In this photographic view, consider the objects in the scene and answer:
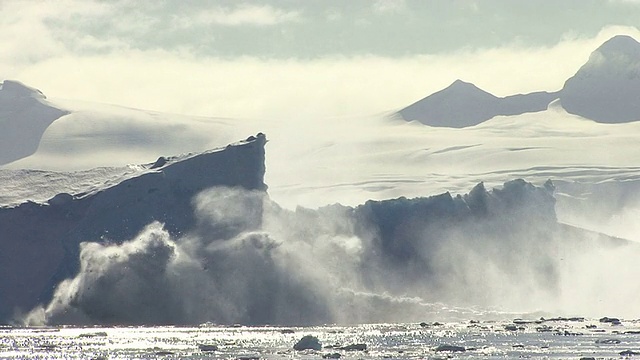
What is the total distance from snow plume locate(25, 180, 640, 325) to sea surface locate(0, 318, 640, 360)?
268 centimetres

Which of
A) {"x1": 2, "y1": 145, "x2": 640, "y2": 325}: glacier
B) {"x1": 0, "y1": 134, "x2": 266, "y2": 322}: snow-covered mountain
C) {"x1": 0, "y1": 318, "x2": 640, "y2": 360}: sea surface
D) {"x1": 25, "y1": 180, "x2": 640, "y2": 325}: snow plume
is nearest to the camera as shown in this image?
{"x1": 0, "y1": 318, "x2": 640, "y2": 360}: sea surface

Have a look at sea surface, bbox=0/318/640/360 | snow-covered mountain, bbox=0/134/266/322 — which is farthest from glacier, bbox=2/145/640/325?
sea surface, bbox=0/318/640/360

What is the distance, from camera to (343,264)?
16312cm

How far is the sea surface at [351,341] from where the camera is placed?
117 m

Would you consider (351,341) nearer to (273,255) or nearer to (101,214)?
(273,255)

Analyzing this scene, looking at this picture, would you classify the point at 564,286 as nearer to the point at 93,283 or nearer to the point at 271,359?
the point at 93,283

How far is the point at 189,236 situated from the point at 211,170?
351 inches

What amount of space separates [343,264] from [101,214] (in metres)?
28.5

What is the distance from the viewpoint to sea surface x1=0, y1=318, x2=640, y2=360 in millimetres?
116750

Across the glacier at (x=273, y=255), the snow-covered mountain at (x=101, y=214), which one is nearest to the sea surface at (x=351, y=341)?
the glacier at (x=273, y=255)

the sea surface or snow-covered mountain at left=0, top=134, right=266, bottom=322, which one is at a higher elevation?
snow-covered mountain at left=0, top=134, right=266, bottom=322

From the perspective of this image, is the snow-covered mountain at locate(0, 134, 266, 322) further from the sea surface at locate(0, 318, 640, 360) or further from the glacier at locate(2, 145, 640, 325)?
the sea surface at locate(0, 318, 640, 360)

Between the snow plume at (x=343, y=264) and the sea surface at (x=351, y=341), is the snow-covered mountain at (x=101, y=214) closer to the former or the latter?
the snow plume at (x=343, y=264)

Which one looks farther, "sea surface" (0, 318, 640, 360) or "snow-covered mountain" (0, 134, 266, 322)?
"snow-covered mountain" (0, 134, 266, 322)
